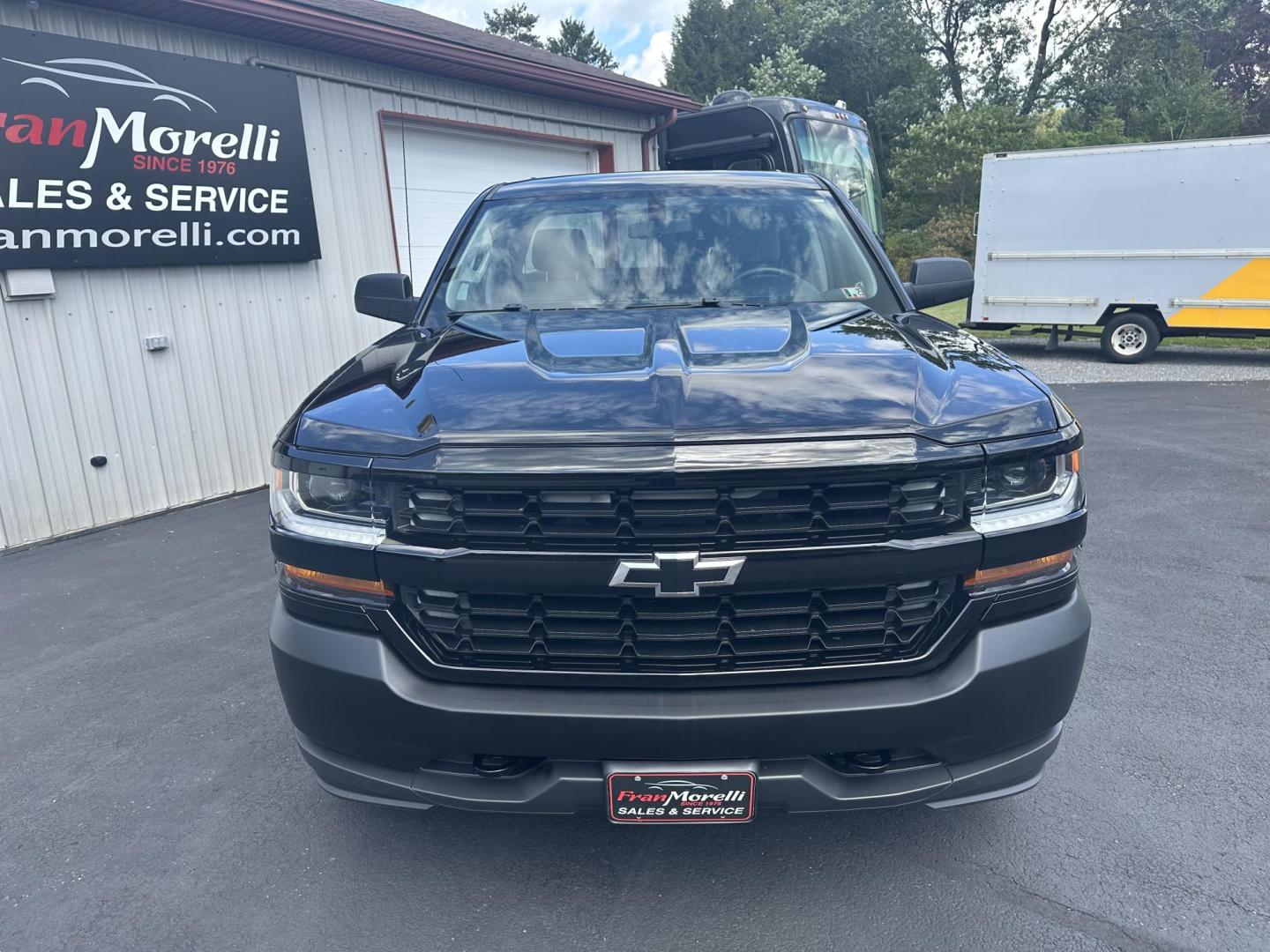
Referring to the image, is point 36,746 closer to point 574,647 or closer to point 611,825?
point 611,825

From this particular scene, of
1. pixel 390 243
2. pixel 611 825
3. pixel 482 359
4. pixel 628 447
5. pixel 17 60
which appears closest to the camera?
pixel 628 447

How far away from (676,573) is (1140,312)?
13504mm

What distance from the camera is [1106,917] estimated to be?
2205mm

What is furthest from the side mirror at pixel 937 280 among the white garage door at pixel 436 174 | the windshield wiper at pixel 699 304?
the white garage door at pixel 436 174

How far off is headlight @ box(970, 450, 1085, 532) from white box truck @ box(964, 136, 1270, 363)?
12476 mm

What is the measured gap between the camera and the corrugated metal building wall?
579cm

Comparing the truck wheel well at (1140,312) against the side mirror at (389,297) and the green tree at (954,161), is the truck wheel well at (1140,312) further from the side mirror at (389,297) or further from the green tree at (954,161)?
the green tree at (954,161)

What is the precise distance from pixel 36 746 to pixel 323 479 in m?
2.15

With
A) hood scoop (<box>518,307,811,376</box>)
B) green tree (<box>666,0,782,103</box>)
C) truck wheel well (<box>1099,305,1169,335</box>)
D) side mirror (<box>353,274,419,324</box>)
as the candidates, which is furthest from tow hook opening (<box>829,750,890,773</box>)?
green tree (<box>666,0,782,103</box>)

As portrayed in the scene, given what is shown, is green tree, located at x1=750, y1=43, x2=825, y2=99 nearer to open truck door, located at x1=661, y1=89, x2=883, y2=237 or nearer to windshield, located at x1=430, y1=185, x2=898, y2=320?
open truck door, located at x1=661, y1=89, x2=883, y2=237

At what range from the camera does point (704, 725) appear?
6.30ft

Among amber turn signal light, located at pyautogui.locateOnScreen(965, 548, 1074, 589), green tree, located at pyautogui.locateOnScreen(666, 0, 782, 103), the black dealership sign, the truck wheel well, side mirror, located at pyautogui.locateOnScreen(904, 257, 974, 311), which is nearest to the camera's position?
amber turn signal light, located at pyautogui.locateOnScreen(965, 548, 1074, 589)

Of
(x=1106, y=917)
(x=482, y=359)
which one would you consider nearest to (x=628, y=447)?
(x=482, y=359)

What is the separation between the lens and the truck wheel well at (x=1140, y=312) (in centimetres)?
1268
